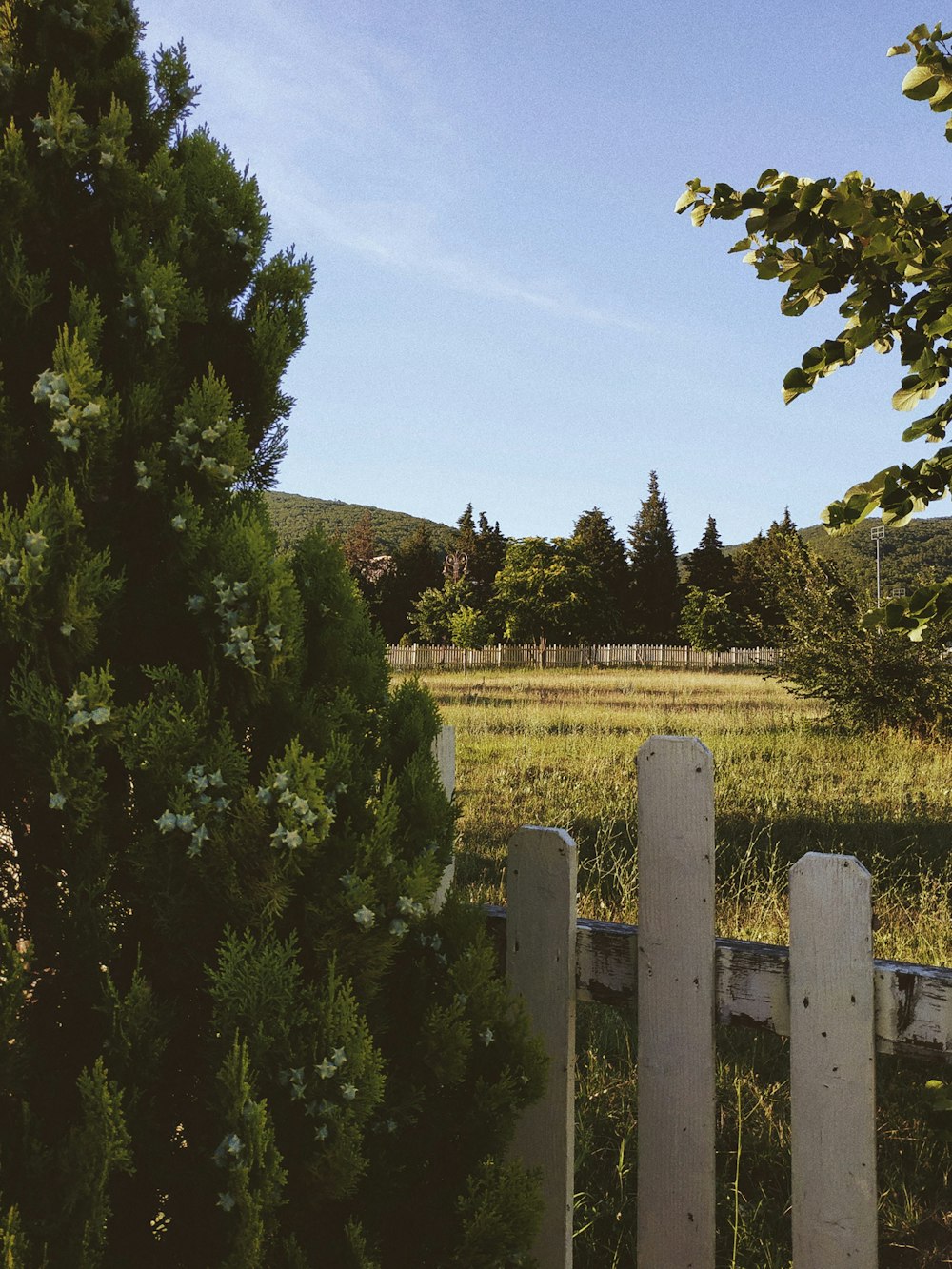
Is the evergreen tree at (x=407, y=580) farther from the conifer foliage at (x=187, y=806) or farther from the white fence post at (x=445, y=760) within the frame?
the conifer foliage at (x=187, y=806)

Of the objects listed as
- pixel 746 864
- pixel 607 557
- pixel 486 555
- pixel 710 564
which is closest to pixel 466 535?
pixel 486 555

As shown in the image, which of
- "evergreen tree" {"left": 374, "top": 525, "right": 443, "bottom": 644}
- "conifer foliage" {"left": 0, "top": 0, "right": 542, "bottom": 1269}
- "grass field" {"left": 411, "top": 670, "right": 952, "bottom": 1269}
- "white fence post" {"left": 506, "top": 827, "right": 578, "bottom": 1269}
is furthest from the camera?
"evergreen tree" {"left": 374, "top": 525, "right": 443, "bottom": 644}

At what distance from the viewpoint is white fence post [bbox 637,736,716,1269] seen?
1.88 m

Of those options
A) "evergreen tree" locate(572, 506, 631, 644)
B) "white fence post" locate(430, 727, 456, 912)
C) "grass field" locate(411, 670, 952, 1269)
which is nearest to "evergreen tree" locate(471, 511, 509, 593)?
"evergreen tree" locate(572, 506, 631, 644)

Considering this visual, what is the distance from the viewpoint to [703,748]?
6.20ft

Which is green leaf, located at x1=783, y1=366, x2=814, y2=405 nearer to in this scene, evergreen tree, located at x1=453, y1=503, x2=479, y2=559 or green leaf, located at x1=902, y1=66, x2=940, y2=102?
green leaf, located at x1=902, y1=66, x2=940, y2=102

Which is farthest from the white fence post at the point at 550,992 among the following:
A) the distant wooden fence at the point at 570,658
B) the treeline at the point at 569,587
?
the treeline at the point at 569,587

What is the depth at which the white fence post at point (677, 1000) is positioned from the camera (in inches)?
74.0

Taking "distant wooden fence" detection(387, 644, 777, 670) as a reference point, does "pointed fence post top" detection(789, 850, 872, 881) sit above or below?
above

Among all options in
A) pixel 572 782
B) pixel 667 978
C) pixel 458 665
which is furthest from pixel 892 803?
pixel 458 665

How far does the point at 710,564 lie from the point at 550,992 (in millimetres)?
63827

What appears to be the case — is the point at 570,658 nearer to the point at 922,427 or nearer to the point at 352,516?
the point at 922,427

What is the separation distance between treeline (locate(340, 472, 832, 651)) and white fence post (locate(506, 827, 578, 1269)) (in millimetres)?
44109

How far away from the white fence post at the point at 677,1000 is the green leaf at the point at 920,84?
123 cm
